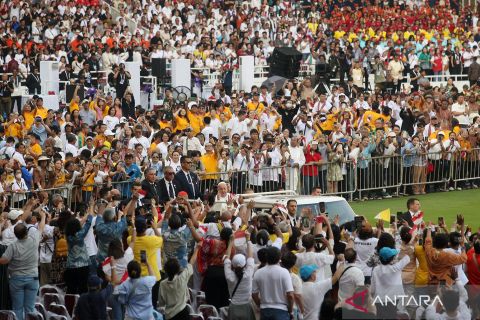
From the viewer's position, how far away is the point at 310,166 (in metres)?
26.6

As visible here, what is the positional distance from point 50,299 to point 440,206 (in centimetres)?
1233

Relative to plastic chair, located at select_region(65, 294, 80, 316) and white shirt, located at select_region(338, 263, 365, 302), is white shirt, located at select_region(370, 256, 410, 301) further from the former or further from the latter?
plastic chair, located at select_region(65, 294, 80, 316)

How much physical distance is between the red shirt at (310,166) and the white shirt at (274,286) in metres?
11.3

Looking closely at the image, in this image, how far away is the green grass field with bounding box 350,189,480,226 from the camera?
25781 millimetres

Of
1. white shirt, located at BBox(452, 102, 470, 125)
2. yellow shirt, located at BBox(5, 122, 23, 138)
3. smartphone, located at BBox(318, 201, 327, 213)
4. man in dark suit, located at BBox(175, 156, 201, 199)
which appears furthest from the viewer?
white shirt, located at BBox(452, 102, 470, 125)

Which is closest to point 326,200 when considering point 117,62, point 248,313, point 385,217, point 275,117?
point 385,217

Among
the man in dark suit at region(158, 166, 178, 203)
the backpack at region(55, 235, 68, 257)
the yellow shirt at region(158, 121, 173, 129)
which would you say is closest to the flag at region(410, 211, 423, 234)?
the man in dark suit at region(158, 166, 178, 203)

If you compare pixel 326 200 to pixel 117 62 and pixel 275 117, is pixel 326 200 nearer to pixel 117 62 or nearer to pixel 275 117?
pixel 275 117

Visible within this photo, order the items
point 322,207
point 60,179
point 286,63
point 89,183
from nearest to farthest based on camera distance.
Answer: point 322,207 < point 89,183 < point 60,179 < point 286,63

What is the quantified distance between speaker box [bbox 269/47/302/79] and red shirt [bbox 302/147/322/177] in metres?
11.0

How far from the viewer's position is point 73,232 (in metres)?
17.2

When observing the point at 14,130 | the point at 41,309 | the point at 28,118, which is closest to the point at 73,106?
the point at 28,118

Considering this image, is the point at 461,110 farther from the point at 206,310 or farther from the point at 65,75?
the point at 206,310

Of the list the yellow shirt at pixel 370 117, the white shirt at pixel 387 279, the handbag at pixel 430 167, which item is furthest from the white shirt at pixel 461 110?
the white shirt at pixel 387 279
